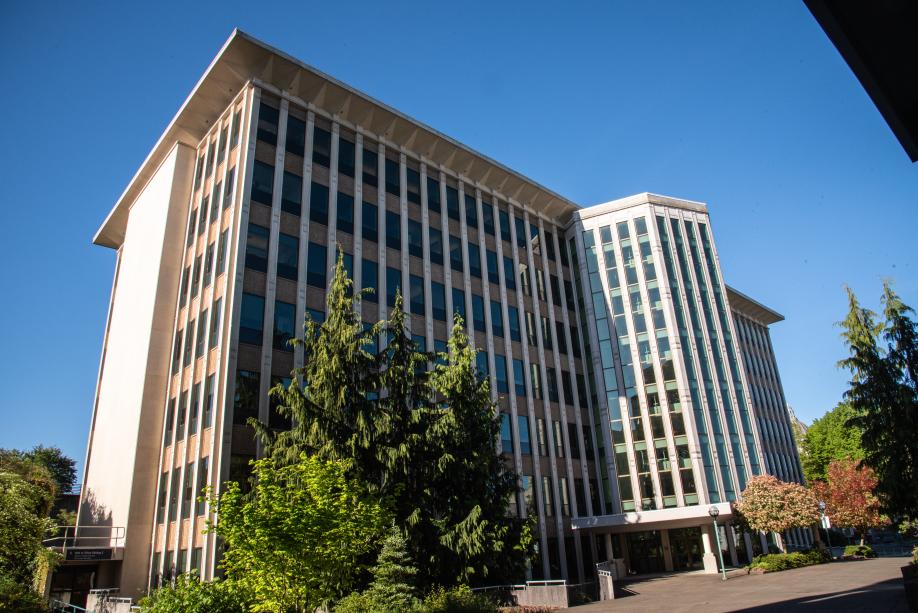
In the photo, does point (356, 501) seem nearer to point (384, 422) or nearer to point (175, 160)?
point (384, 422)

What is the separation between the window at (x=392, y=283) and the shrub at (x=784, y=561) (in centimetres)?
2599

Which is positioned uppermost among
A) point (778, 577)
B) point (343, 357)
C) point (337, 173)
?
point (337, 173)

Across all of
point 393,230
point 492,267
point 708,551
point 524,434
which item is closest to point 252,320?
point 393,230

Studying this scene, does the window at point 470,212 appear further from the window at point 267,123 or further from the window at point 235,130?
the window at point 235,130

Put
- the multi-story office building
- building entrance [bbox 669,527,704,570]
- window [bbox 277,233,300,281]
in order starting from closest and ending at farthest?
the multi-story office building → window [bbox 277,233,300,281] → building entrance [bbox 669,527,704,570]

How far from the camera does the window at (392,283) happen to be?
118 feet

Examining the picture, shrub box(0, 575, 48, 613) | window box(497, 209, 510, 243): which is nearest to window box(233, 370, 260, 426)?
shrub box(0, 575, 48, 613)

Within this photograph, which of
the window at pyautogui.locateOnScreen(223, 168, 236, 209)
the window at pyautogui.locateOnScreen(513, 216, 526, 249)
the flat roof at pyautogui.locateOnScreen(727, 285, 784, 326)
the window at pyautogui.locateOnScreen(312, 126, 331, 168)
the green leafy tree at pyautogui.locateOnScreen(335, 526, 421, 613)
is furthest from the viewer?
the flat roof at pyautogui.locateOnScreen(727, 285, 784, 326)

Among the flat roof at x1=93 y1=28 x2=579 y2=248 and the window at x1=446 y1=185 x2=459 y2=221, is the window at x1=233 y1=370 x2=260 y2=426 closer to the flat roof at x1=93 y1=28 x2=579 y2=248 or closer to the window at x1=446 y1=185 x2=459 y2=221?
the flat roof at x1=93 y1=28 x2=579 y2=248

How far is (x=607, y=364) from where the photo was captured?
47.1 m

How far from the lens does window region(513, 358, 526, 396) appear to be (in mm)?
41569

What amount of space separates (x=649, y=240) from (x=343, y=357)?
32.8m

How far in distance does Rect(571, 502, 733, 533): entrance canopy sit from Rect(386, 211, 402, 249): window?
2159 cm

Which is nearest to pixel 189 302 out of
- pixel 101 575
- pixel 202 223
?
pixel 202 223
